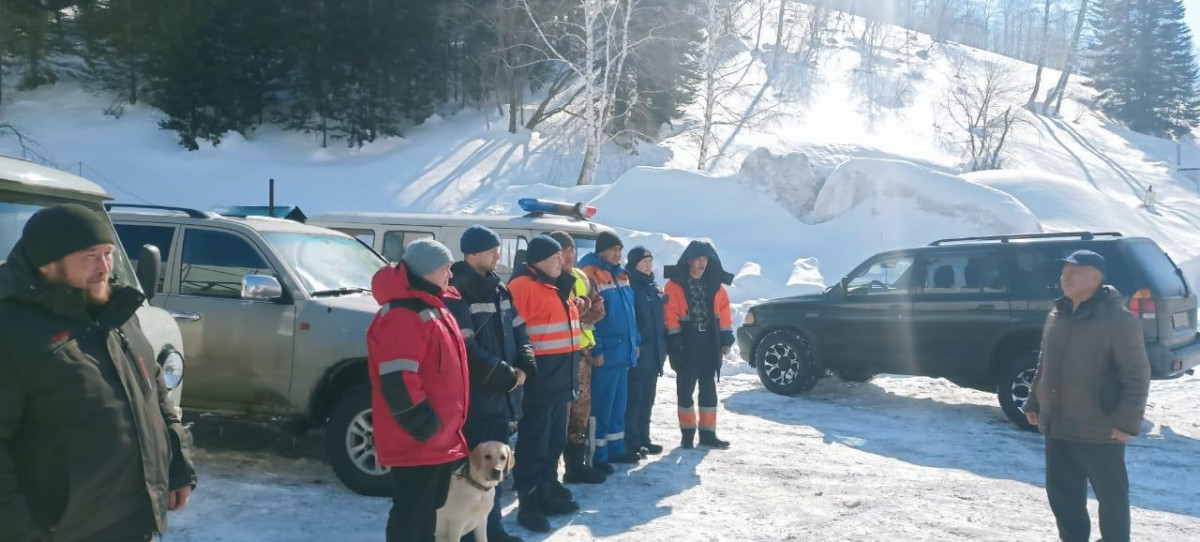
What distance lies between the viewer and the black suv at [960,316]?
7688 millimetres

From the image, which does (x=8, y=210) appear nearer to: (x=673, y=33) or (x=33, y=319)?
(x=33, y=319)

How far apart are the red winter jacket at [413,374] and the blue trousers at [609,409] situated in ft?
8.66

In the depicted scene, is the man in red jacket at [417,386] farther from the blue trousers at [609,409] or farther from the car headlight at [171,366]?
the blue trousers at [609,409]

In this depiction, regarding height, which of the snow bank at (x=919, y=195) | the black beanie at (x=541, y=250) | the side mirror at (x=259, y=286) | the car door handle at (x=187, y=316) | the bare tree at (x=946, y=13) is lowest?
the car door handle at (x=187, y=316)

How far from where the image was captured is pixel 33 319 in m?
2.33

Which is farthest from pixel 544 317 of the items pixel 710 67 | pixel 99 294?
pixel 710 67

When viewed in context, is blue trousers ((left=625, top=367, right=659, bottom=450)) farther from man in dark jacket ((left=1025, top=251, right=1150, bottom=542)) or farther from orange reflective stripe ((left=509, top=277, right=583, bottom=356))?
man in dark jacket ((left=1025, top=251, right=1150, bottom=542))

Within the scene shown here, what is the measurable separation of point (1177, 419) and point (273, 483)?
332 inches

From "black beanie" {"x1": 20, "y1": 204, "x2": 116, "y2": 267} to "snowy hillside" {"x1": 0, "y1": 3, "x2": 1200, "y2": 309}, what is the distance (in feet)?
42.7

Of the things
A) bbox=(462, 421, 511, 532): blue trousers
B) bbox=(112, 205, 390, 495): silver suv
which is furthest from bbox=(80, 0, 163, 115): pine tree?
bbox=(462, 421, 511, 532): blue trousers

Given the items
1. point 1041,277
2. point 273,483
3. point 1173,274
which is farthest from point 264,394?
point 1173,274

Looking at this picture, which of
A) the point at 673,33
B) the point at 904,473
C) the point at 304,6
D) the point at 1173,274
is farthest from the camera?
the point at 673,33

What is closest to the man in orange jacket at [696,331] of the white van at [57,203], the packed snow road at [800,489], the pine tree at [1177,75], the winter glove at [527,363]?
the packed snow road at [800,489]

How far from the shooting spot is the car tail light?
748cm
